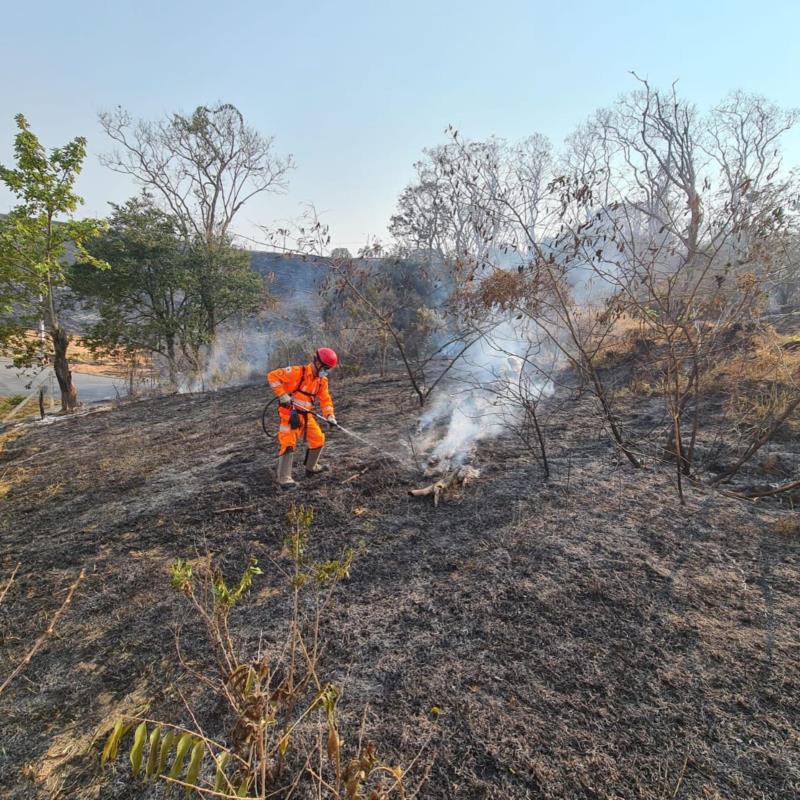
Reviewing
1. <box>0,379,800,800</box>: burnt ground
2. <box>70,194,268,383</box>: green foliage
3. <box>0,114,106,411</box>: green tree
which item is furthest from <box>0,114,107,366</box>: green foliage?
<box>0,379,800,800</box>: burnt ground

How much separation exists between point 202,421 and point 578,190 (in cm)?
677

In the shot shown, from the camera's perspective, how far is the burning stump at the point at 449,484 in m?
4.20

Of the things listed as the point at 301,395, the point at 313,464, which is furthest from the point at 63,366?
the point at 313,464

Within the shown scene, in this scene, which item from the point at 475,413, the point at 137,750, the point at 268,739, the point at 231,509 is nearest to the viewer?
the point at 137,750

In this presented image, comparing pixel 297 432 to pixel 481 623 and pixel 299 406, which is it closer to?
pixel 299 406

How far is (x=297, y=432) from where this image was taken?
4.62 m

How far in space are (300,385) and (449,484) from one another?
1.88 meters

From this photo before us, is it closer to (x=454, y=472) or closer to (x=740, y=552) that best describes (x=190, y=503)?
(x=454, y=472)

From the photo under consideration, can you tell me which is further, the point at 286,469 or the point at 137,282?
the point at 137,282

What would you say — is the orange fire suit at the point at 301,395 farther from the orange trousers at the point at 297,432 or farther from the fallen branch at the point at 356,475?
the fallen branch at the point at 356,475

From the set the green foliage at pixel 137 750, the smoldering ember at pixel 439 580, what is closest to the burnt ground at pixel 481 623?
the smoldering ember at pixel 439 580

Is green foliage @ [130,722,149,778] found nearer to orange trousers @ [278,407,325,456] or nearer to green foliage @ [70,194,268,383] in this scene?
orange trousers @ [278,407,325,456]

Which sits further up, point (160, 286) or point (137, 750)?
point (160, 286)

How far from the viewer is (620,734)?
1901 mm
